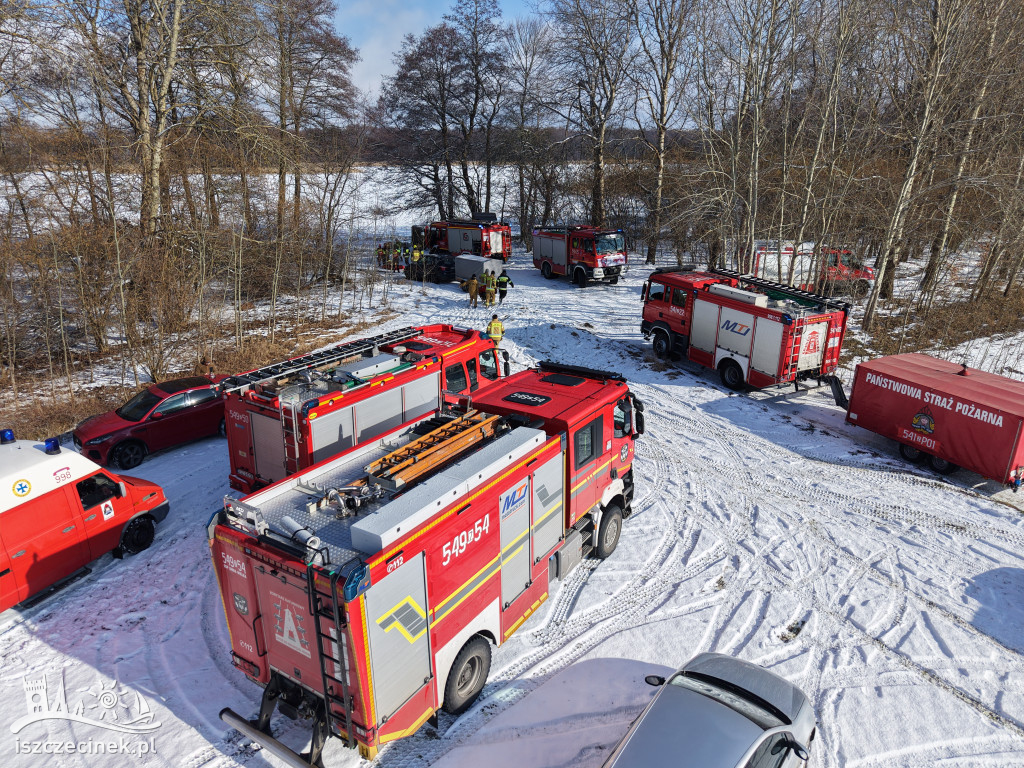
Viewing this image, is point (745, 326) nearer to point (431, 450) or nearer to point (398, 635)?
point (431, 450)

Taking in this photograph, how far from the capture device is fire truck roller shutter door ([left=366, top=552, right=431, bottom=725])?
5246mm

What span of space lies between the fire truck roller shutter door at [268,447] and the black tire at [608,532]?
5.02m

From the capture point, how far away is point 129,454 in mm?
12320

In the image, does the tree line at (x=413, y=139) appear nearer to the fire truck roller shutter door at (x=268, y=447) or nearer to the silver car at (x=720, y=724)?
the fire truck roller shutter door at (x=268, y=447)

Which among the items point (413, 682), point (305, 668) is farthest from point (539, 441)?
point (305, 668)

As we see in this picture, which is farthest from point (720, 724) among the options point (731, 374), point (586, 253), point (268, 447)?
point (586, 253)

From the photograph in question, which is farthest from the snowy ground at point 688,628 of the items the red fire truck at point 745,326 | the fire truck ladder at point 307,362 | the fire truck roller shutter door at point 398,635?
the red fire truck at point 745,326

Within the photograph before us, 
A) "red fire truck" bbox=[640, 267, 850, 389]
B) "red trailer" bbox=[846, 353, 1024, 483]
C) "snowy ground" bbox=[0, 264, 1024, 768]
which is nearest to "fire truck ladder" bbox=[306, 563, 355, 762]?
"snowy ground" bbox=[0, 264, 1024, 768]

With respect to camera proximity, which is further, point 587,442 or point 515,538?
point 587,442

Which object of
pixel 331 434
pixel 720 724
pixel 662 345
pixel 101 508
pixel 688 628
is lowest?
pixel 688 628

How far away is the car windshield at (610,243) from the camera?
27.2m

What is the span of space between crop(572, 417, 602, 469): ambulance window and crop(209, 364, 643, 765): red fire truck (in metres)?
0.11

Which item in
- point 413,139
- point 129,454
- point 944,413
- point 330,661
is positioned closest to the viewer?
point 330,661

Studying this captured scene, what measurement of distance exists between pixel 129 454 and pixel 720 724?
38.8ft
